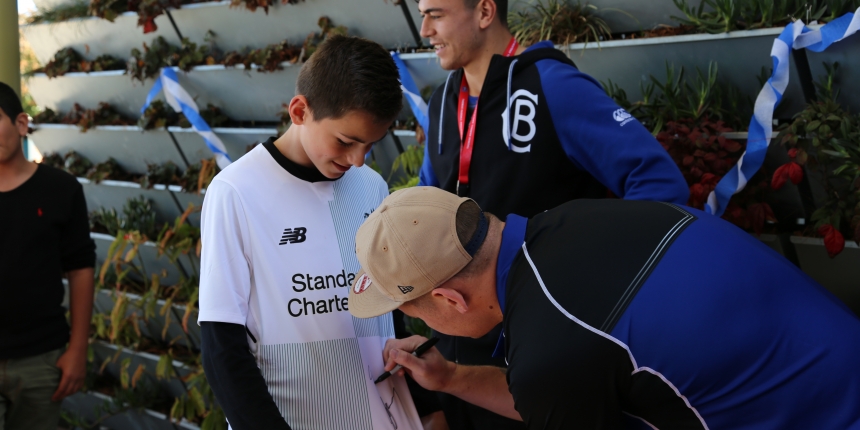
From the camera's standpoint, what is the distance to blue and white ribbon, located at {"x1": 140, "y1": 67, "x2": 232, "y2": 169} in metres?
4.24

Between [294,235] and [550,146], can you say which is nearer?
[294,235]

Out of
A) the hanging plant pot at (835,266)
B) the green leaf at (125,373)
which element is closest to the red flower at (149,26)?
the green leaf at (125,373)

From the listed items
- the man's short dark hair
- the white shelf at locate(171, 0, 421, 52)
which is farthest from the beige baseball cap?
the white shelf at locate(171, 0, 421, 52)

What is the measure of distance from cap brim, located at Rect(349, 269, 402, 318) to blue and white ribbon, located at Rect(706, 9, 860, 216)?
145 cm

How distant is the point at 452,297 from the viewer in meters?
1.44

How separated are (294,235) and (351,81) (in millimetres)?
402

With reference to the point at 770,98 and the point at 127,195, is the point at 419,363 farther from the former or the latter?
the point at 127,195

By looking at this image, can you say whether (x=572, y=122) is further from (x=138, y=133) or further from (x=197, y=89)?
(x=138, y=133)

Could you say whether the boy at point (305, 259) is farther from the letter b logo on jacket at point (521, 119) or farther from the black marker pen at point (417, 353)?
the letter b logo on jacket at point (521, 119)

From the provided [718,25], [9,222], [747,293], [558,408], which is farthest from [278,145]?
[9,222]

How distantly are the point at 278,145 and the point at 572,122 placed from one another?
82cm

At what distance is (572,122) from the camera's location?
2057 mm

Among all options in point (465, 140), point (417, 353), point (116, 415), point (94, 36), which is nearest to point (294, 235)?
point (417, 353)

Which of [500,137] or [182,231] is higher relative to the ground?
[500,137]
